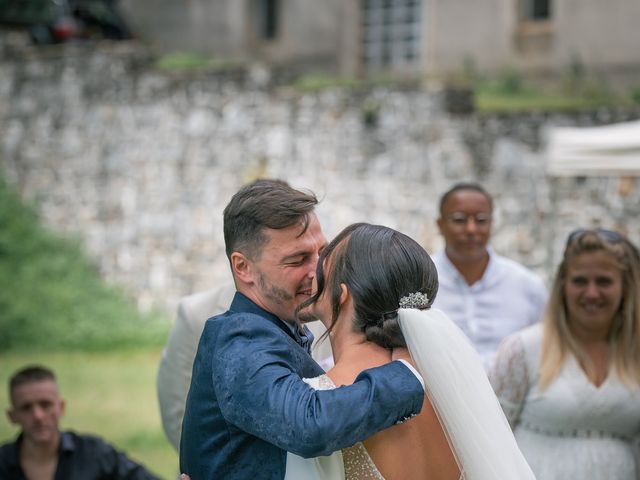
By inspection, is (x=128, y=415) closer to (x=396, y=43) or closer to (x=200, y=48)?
(x=396, y=43)

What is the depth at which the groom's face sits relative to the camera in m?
3.04

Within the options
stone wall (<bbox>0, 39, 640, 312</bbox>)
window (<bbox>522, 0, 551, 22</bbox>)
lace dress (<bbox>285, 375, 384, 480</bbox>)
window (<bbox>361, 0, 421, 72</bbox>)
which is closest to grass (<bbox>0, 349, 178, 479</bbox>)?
stone wall (<bbox>0, 39, 640, 312</bbox>)

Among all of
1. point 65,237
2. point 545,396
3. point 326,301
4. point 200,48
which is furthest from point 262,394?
point 200,48

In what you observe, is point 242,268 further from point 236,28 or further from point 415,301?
point 236,28

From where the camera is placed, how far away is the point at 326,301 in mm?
2900

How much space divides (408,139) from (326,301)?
9.65 m

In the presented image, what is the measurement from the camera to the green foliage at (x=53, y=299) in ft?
43.8

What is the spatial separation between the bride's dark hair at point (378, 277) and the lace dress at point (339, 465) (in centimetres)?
20

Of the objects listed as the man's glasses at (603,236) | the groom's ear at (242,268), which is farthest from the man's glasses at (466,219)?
the groom's ear at (242,268)

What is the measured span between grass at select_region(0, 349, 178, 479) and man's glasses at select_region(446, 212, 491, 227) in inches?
142

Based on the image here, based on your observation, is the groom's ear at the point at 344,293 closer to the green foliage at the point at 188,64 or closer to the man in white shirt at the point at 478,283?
the man in white shirt at the point at 478,283

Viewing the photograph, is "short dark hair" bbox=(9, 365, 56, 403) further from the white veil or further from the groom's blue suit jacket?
the white veil

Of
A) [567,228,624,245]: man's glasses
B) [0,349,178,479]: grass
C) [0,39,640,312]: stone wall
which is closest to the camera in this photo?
[567,228,624,245]: man's glasses

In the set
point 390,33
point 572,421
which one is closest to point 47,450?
point 572,421
